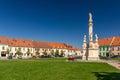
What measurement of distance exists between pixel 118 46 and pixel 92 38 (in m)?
55.1

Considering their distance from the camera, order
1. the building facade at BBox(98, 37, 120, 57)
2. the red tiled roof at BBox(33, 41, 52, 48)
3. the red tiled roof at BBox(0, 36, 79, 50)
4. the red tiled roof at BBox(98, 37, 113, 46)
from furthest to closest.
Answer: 1. the red tiled roof at BBox(33, 41, 52, 48)
2. the red tiled roof at BBox(98, 37, 113, 46)
3. the red tiled roof at BBox(0, 36, 79, 50)
4. the building facade at BBox(98, 37, 120, 57)

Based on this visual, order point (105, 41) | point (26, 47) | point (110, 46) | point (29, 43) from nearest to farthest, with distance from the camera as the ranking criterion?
1. point (110, 46)
2. point (26, 47)
3. point (105, 41)
4. point (29, 43)

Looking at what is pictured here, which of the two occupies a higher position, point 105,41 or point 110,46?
point 105,41

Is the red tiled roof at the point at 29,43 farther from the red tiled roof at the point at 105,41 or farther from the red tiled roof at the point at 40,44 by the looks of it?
the red tiled roof at the point at 105,41

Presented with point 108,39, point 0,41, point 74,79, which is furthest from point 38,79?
point 108,39

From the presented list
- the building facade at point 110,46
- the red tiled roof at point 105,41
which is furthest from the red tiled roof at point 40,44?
the building facade at point 110,46

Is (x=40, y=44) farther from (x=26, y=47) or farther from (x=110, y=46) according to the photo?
(x=110, y=46)

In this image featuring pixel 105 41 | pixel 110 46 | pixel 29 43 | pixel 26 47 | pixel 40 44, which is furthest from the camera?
pixel 40 44

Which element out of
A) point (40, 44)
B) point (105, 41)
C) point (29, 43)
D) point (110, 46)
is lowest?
point (110, 46)

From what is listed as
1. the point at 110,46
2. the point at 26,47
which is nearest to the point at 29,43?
the point at 26,47

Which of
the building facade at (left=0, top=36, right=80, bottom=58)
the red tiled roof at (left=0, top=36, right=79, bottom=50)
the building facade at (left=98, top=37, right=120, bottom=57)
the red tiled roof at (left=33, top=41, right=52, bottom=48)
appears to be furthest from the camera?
the red tiled roof at (left=33, top=41, right=52, bottom=48)

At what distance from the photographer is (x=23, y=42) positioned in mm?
110375

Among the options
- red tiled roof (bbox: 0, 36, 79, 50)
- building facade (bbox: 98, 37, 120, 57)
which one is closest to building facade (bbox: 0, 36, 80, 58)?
red tiled roof (bbox: 0, 36, 79, 50)

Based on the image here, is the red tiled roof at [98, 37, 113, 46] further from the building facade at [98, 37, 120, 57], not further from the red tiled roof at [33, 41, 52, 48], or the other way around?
the red tiled roof at [33, 41, 52, 48]
